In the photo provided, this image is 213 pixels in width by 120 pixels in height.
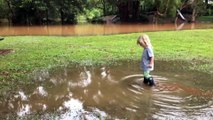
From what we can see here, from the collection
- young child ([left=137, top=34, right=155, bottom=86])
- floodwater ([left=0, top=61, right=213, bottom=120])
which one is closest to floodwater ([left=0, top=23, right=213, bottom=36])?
floodwater ([left=0, top=61, right=213, bottom=120])

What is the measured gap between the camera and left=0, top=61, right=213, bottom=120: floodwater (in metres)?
6.37

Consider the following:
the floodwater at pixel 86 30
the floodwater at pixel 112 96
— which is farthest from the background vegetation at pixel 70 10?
the floodwater at pixel 112 96

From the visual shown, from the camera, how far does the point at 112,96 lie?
296 inches

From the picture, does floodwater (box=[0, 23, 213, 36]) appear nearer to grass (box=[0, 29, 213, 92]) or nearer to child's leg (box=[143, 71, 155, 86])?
grass (box=[0, 29, 213, 92])

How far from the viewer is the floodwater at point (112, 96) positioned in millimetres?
6367

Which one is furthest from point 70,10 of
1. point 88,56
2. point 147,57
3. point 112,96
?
point 112,96

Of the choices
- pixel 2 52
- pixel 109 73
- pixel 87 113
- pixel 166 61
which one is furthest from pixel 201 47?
pixel 87 113

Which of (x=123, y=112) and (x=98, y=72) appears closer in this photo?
(x=123, y=112)

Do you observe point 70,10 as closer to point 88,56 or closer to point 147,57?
point 88,56

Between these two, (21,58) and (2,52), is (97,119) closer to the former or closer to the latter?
(21,58)

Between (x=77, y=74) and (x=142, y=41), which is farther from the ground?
(x=142, y=41)

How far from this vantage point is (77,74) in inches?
394

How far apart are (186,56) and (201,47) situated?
241cm

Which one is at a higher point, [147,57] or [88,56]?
[147,57]
